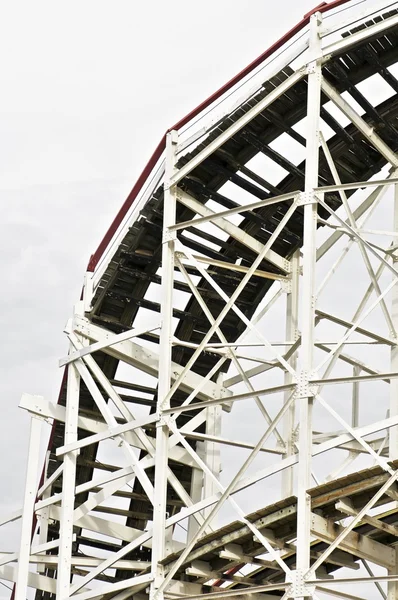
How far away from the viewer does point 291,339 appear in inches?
1012

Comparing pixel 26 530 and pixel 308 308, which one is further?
pixel 26 530

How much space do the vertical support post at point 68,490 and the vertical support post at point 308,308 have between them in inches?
268

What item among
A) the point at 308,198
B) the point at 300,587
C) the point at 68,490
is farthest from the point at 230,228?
the point at 300,587

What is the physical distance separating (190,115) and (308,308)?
5.53m

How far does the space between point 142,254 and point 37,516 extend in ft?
20.1

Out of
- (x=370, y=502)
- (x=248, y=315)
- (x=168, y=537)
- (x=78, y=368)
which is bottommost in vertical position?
(x=370, y=502)

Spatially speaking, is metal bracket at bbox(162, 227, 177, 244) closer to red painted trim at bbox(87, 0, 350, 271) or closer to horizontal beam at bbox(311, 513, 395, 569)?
red painted trim at bbox(87, 0, 350, 271)

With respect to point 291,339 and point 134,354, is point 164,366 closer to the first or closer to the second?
point 134,354

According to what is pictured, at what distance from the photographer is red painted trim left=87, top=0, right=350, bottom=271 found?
2125 cm

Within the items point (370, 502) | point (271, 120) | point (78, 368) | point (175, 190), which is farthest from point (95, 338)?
point (370, 502)

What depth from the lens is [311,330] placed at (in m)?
19.7

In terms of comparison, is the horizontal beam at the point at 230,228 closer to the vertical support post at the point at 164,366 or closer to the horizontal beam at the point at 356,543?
the vertical support post at the point at 164,366

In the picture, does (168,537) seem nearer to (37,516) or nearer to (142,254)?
(37,516)

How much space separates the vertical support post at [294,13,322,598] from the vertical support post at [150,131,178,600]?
151 inches
